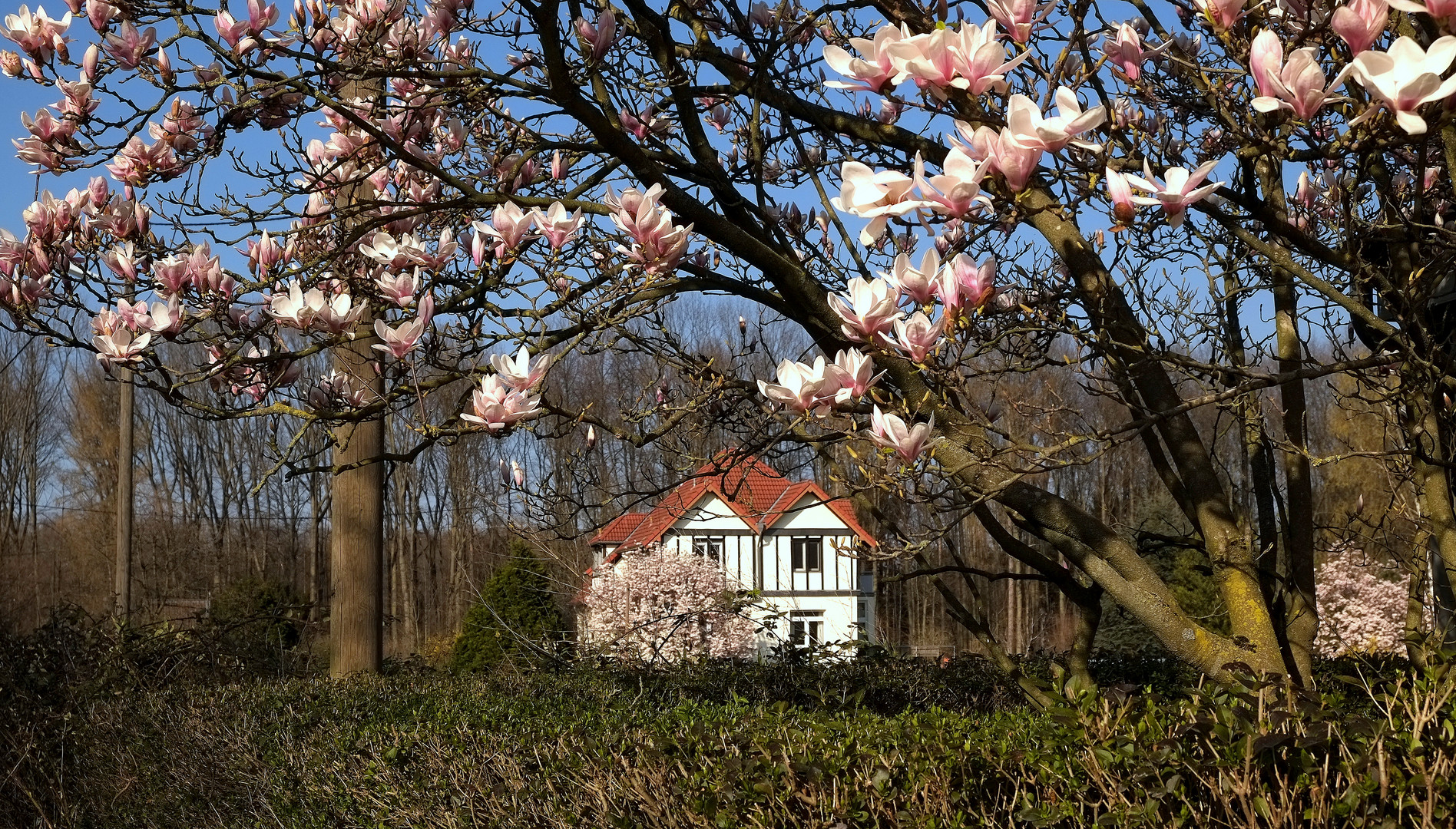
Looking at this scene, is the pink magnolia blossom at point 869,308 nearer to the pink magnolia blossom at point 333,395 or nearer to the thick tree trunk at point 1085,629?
the pink magnolia blossom at point 333,395

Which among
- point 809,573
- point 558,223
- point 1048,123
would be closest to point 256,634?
point 558,223

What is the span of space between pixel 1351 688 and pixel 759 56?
2983 mm

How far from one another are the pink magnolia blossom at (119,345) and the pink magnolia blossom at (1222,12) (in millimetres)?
2575

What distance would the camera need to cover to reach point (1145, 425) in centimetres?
249

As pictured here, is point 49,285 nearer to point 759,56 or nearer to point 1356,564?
point 759,56

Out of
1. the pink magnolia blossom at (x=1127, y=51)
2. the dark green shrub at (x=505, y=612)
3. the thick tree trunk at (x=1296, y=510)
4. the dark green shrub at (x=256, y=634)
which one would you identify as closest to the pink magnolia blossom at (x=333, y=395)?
the pink magnolia blossom at (x=1127, y=51)

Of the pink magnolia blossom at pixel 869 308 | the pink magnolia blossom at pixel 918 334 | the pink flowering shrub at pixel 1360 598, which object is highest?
the pink magnolia blossom at pixel 869 308

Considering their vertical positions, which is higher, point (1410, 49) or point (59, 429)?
point (59, 429)

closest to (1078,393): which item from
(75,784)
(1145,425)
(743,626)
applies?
(743,626)

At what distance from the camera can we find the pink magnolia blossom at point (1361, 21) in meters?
1.64

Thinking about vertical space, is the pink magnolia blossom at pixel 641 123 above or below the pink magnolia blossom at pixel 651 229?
above

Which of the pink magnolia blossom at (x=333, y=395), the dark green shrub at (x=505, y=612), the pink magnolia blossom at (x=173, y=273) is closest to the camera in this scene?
the pink magnolia blossom at (x=173, y=273)

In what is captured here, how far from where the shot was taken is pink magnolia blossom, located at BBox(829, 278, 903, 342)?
2072 mm

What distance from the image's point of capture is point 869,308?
2080mm
